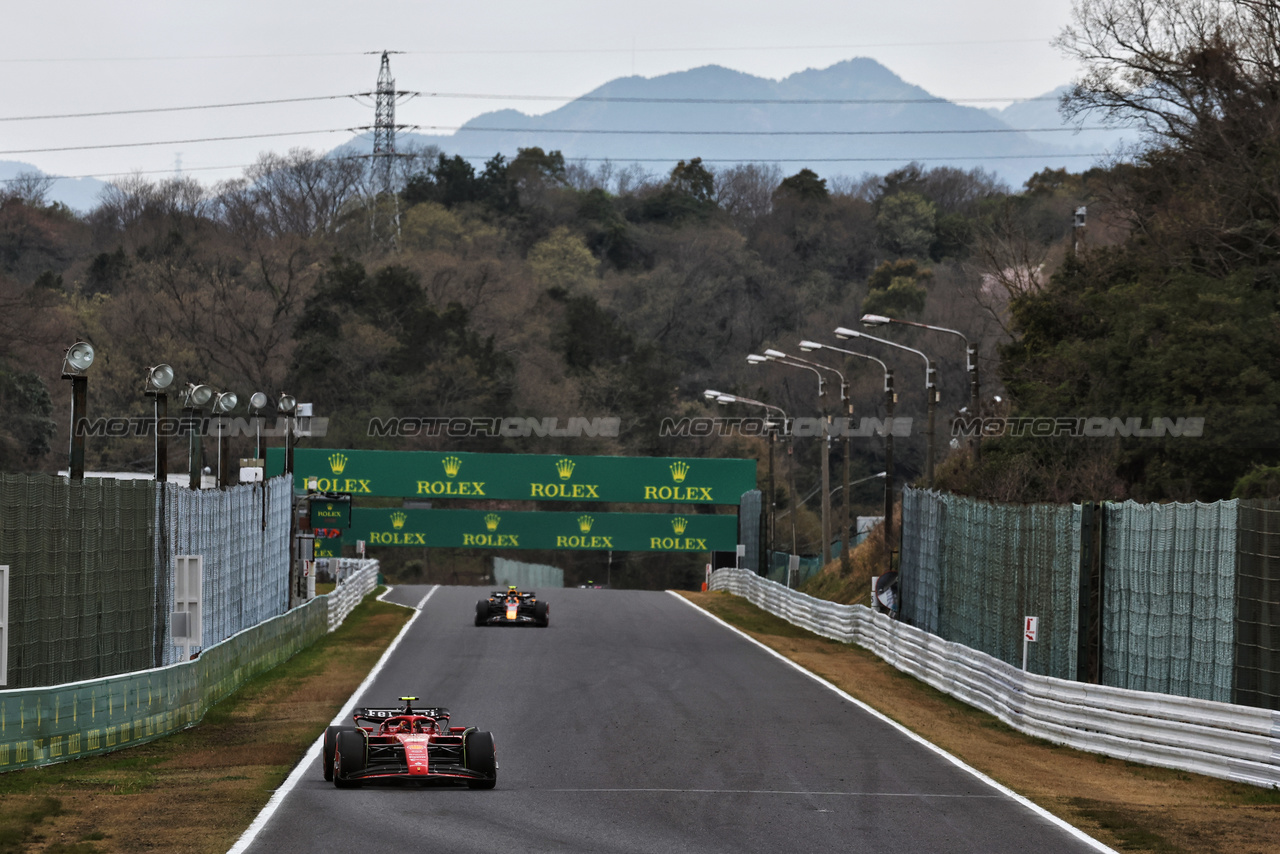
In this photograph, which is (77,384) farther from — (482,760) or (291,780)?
(482,760)

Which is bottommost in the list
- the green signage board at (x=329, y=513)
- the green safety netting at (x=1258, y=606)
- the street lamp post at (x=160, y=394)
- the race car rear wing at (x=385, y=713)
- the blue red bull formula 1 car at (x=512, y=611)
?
the blue red bull formula 1 car at (x=512, y=611)

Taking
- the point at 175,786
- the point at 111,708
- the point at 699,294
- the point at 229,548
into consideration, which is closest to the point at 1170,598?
the point at 175,786

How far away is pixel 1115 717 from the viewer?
1869cm

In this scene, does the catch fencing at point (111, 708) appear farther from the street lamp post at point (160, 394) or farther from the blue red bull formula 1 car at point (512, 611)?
the blue red bull formula 1 car at point (512, 611)

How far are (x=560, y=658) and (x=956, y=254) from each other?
96708mm

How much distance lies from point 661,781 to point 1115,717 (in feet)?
21.5

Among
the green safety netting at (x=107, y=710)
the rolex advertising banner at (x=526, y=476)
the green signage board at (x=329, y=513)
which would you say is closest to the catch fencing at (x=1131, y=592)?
the green safety netting at (x=107, y=710)

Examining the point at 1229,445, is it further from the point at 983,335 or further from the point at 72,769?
the point at 983,335

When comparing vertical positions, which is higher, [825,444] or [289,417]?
[289,417]

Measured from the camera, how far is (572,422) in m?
93.8

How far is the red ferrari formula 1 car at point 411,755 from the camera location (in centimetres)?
1420

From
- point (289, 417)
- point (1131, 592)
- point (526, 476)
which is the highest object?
point (289, 417)

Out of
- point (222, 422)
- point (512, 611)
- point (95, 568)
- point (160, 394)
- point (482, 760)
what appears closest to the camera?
point (482, 760)

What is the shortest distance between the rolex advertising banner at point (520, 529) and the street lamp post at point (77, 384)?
42.2 meters
